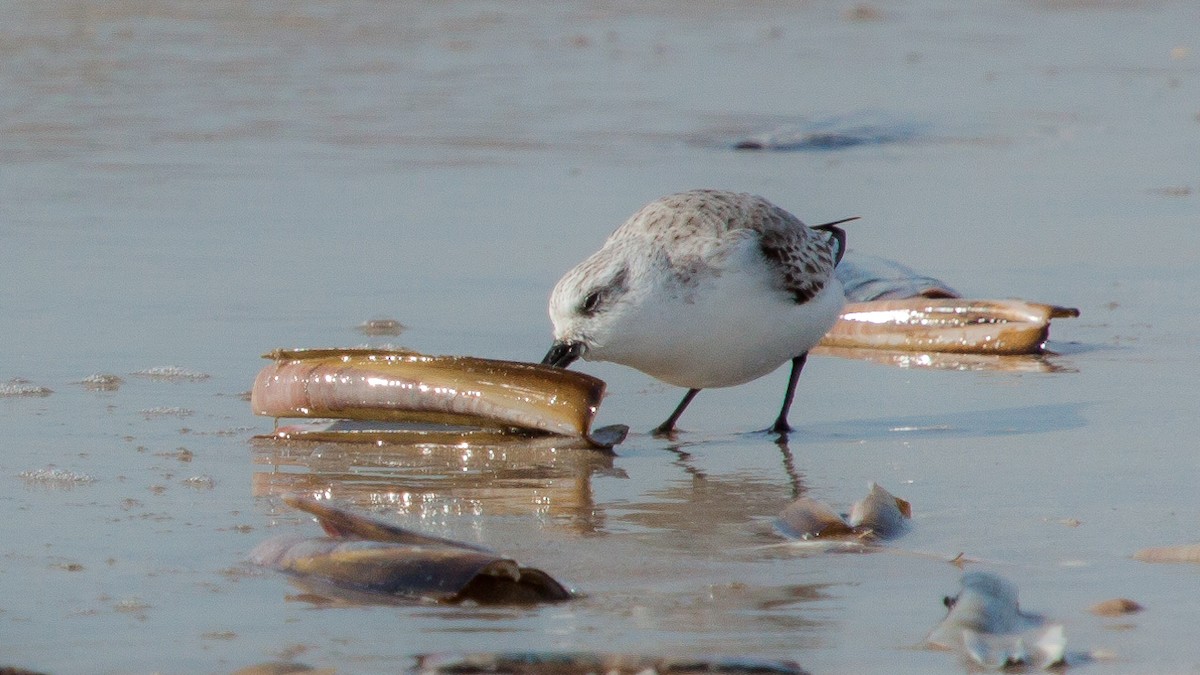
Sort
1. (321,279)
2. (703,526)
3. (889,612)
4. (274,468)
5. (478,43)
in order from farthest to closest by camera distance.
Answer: (478,43) < (321,279) < (274,468) < (703,526) < (889,612)

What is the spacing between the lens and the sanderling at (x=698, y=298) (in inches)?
188

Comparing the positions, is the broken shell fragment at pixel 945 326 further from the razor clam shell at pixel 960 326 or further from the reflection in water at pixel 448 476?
the reflection in water at pixel 448 476

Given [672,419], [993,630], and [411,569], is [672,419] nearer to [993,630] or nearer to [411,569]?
[411,569]

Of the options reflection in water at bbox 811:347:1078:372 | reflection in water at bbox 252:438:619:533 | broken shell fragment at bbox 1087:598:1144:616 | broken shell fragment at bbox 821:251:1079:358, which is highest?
broken shell fragment at bbox 821:251:1079:358

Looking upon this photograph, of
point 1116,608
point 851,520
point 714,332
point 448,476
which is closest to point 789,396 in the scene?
point 714,332

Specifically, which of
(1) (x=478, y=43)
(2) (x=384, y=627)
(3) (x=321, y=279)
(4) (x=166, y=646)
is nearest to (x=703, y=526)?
(2) (x=384, y=627)

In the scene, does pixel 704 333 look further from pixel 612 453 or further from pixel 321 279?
pixel 321 279

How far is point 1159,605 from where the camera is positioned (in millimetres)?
3359

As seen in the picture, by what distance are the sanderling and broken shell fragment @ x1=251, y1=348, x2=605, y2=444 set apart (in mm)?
111

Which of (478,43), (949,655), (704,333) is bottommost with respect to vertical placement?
(949,655)

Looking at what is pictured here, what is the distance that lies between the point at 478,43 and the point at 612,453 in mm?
9314

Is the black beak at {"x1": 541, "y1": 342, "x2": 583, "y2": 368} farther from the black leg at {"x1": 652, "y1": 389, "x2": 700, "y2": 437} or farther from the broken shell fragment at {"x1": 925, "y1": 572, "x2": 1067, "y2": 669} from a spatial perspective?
the broken shell fragment at {"x1": 925, "y1": 572, "x2": 1067, "y2": 669}

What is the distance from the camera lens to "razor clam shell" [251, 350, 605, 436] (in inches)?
190

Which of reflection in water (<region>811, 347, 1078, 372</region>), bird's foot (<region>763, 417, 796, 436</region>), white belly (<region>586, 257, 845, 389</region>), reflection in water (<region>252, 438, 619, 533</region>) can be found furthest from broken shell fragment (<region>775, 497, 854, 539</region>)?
reflection in water (<region>811, 347, 1078, 372</region>)
